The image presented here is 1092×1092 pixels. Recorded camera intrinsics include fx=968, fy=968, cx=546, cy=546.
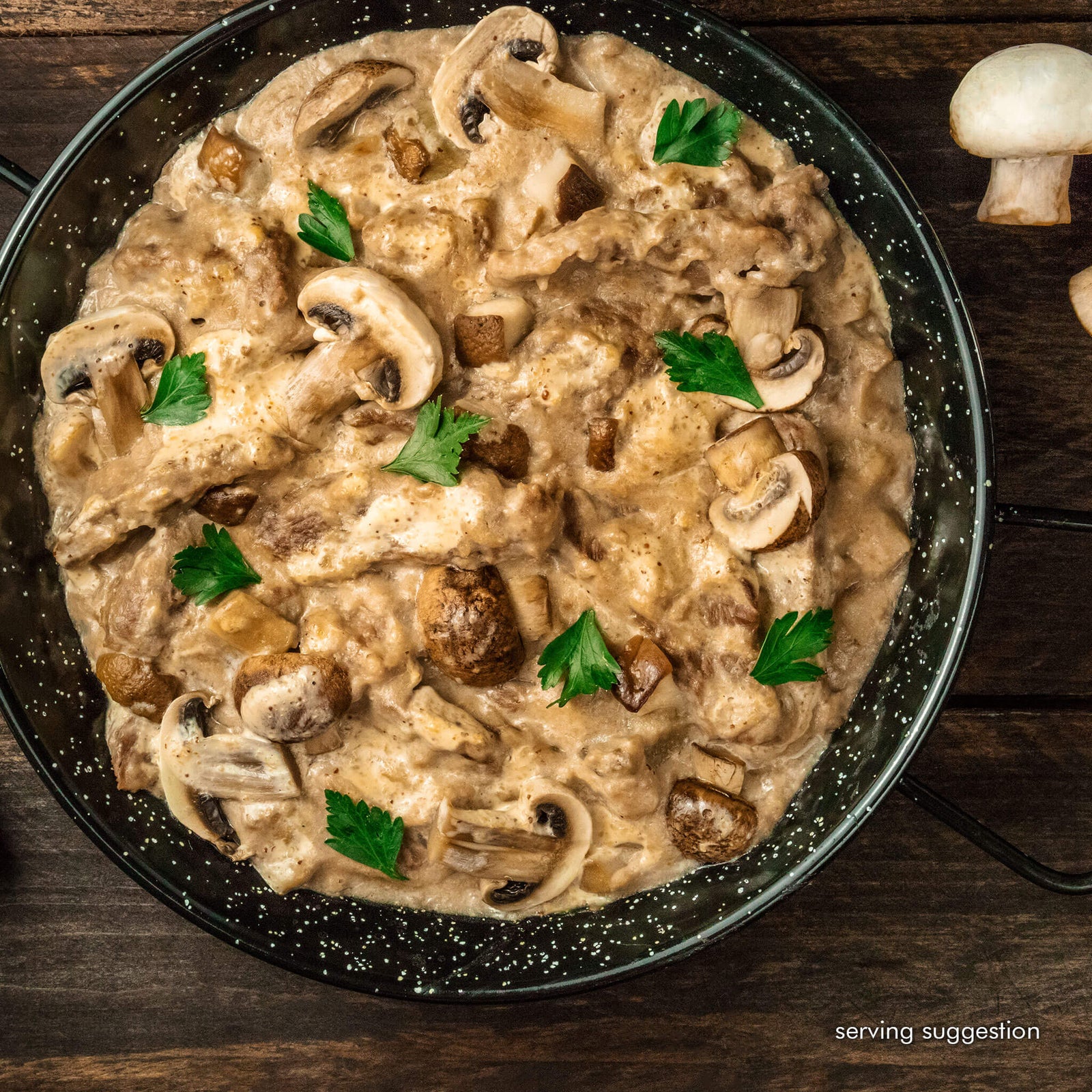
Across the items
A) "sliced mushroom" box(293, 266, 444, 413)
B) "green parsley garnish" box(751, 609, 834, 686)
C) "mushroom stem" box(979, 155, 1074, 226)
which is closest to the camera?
"sliced mushroom" box(293, 266, 444, 413)

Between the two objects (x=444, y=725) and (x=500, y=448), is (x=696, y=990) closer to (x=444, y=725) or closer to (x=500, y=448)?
(x=444, y=725)

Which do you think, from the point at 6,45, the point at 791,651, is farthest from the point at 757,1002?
the point at 6,45

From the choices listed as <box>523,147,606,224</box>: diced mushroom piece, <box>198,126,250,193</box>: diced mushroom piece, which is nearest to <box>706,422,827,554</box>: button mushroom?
<box>523,147,606,224</box>: diced mushroom piece

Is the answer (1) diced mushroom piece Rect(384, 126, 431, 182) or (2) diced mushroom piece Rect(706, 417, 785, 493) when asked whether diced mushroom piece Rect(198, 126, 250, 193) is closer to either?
(1) diced mushroom piece Rect(384, 126, 431, 182)

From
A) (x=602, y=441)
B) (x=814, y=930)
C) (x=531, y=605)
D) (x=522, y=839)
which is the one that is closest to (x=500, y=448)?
(x=602, y=441)

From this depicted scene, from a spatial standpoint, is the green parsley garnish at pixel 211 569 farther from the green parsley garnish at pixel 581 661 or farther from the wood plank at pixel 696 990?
the wood plank at pixel 696 990
